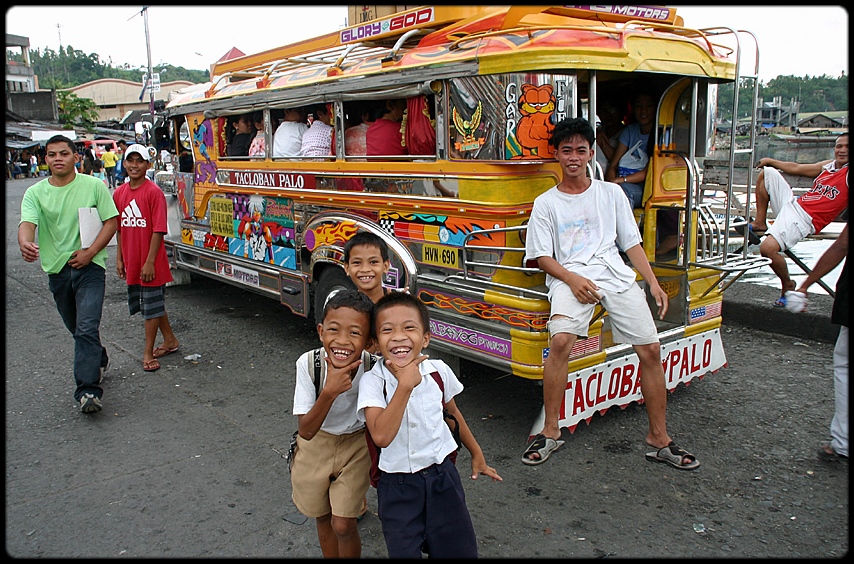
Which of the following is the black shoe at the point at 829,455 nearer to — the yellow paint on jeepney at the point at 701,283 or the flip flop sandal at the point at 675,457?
the flip flop sandal at the point at 675,457

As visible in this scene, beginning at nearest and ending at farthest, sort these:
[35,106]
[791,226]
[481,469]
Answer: [481,469] → [791,226] → [35,106]

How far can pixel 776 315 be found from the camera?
21.0 ft

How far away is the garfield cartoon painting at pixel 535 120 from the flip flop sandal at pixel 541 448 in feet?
5.42

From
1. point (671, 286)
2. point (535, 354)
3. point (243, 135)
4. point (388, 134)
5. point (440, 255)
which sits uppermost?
point (243, 135)

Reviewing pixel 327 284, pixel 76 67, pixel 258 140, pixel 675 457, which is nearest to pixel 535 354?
pixel 675 457

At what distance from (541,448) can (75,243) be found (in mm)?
3511

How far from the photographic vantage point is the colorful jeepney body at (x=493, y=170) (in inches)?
159

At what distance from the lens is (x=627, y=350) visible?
4.45 metres

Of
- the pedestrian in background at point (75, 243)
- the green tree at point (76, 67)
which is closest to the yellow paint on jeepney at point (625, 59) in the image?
the pedestrian in background at point (75, 243)

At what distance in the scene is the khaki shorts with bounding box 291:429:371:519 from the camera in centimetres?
266

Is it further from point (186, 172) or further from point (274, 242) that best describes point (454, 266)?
→ point (186, 172)

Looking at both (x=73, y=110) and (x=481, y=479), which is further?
(x=73, y=110)

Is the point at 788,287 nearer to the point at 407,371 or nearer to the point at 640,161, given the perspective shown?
the point at 640,161

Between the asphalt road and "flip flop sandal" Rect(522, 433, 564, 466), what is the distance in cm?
5
